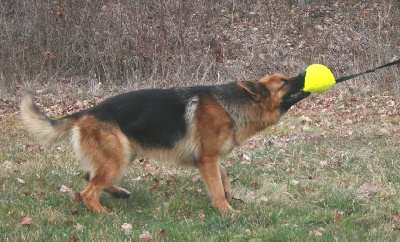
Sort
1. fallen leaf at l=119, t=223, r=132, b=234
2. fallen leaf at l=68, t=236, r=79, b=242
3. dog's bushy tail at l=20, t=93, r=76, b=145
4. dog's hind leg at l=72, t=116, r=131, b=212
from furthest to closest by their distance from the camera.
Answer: dog's bushy tail at l=20, t=93, r=76, b=145
dog's hind leg at l=72, t=116, r=131, b=212
fallen leaf at l=119, t=223, r=132, b=234
fallen leaf at l=68, t=236, r=79, b=242

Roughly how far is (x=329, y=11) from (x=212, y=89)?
672 inches

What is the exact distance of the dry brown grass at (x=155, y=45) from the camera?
14.9 metres

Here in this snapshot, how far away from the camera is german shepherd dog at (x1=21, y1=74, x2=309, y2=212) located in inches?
219

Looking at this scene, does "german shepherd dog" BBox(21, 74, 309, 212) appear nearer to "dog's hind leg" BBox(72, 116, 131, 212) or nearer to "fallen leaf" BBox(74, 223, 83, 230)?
"dog's hind leg" BBox(72, 116, 131, 212)

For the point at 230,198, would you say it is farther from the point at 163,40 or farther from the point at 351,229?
the point at 163,40

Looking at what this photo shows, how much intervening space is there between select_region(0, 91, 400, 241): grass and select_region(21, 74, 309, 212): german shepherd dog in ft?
1.40

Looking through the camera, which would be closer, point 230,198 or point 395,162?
point 230,198

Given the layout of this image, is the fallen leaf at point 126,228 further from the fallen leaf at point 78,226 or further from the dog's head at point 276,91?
the dog's head at point 276,91

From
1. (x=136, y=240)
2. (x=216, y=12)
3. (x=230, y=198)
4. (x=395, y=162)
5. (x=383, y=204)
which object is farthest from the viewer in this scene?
(x=216, y=12)

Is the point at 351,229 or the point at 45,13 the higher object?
the point at 45,13

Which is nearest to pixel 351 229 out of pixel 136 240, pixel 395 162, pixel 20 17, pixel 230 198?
pixel 230 198

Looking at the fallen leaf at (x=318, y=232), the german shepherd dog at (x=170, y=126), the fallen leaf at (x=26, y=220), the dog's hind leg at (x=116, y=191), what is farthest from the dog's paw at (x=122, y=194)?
the fallen leaf at (x=318, y=232)

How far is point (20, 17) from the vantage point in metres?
16.1

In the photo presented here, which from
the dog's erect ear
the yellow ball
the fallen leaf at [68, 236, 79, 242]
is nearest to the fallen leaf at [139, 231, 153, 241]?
the fallen leaf at [68, 236, 79, 242]
